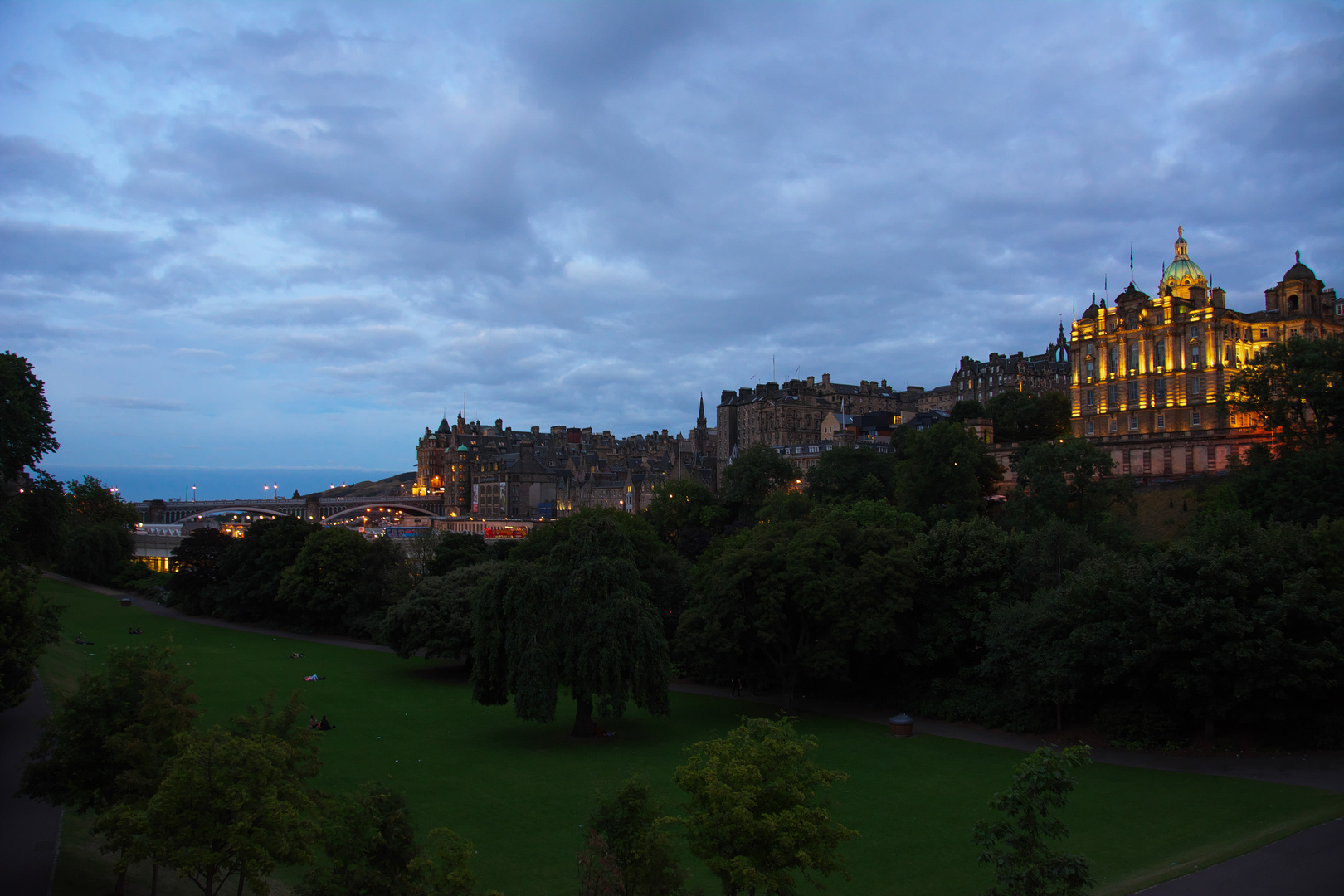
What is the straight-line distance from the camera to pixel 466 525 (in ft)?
446

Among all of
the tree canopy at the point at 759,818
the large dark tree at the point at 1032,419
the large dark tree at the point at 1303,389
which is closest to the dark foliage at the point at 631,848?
the tree canopy at the point at 759,818

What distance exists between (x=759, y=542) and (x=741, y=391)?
407ft

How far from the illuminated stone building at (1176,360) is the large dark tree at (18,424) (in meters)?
74.6

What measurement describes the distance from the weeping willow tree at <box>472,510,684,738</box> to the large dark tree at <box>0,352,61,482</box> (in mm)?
19690

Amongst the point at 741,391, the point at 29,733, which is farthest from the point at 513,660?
the point at 741,391

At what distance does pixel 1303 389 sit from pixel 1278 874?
150 feet

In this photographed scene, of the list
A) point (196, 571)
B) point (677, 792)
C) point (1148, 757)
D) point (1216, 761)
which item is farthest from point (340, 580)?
point (1216, 761)

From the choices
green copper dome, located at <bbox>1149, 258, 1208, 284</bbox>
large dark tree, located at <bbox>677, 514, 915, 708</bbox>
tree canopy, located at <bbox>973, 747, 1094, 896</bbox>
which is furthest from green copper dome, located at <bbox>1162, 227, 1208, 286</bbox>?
tree canopy, located at <bbox>973, 747, 1094, 896</bbox>

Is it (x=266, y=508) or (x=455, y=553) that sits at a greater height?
(x=266, y=508)

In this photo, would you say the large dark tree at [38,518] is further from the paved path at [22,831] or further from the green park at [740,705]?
the paved path at [22,831]

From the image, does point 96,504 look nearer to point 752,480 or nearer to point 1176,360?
point 752,480

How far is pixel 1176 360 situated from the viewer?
257ft

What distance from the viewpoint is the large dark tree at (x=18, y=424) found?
34.6m

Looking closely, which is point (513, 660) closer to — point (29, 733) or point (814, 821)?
point (29, 733)
